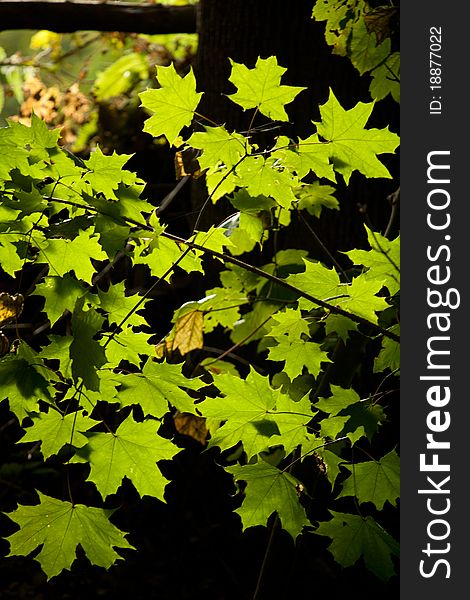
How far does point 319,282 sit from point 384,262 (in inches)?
4.6

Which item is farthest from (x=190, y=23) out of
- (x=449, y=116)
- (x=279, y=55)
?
(x=449, y=116)

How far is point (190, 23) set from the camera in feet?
9.79

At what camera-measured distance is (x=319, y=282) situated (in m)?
1.33

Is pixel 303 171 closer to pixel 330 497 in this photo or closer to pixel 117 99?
pixel 330 497

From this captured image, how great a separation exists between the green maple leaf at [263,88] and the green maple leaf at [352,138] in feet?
0.22

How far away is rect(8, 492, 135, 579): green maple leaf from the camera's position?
3.84 feet

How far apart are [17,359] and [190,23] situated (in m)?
2.20

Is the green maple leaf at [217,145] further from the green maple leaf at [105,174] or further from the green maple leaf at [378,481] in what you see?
the green maple leaf at [378,481]

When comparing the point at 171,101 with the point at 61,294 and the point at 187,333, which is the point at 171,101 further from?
the point at 187,333

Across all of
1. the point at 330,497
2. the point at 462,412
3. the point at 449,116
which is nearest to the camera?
the point at 462,412

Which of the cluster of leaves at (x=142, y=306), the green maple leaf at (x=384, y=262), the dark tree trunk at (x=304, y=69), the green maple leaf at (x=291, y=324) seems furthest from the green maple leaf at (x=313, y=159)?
the dark tree trunk at (x=304, y=69)

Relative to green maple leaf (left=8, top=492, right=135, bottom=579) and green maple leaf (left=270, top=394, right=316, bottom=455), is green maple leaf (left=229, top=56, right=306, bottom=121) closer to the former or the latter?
green maple leaf (left=270, top=394, right=316, bottom=455)

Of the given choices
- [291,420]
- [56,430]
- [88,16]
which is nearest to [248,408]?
[291,420]

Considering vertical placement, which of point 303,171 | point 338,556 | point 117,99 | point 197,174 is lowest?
point 338,556
